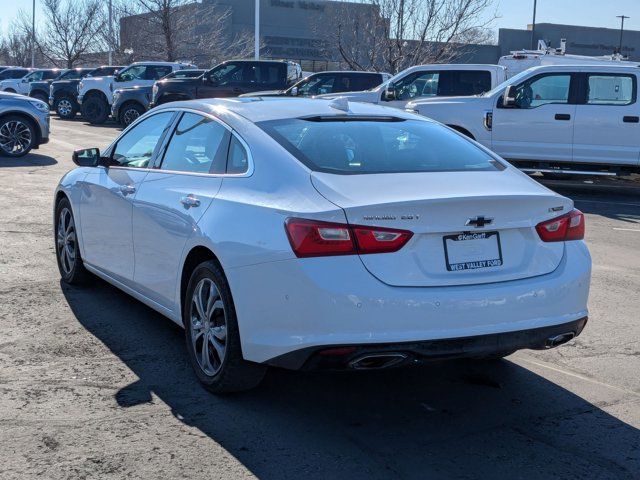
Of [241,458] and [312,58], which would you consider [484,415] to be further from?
[312,58]

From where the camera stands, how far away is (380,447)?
415cm

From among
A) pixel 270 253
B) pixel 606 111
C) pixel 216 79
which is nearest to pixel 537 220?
pixel 270 253

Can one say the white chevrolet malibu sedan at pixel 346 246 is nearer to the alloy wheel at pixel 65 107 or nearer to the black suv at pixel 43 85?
the alloy wheel at pixel 65 107

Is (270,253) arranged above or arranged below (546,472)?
above

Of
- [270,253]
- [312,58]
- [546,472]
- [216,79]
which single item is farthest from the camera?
[312,58]

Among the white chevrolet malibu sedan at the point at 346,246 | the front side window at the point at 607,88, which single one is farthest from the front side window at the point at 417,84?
the white chevrolet malibu sedan at the point at 346,246

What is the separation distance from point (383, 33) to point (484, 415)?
29.1 metres

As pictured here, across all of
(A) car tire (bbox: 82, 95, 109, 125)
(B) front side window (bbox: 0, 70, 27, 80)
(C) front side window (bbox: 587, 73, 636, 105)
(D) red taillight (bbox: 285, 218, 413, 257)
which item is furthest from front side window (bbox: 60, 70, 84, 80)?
(D) red taillight (bbox: 285, 218, 413, 257)

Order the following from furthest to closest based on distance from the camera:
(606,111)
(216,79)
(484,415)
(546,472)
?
1. (216,79)
2. (606,111)
3. (484,415)
4. (546,472)

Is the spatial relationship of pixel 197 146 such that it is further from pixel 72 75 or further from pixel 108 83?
pixel 72 75

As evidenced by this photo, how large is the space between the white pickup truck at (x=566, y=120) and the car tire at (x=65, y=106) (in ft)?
73.6

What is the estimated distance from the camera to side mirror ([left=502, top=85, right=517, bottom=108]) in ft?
47.7

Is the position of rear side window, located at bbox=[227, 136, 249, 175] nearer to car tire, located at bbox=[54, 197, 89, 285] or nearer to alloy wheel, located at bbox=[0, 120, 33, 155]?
car tire, located at bbox=[54, 197, 89, 285]

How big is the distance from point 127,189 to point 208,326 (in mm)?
1530
